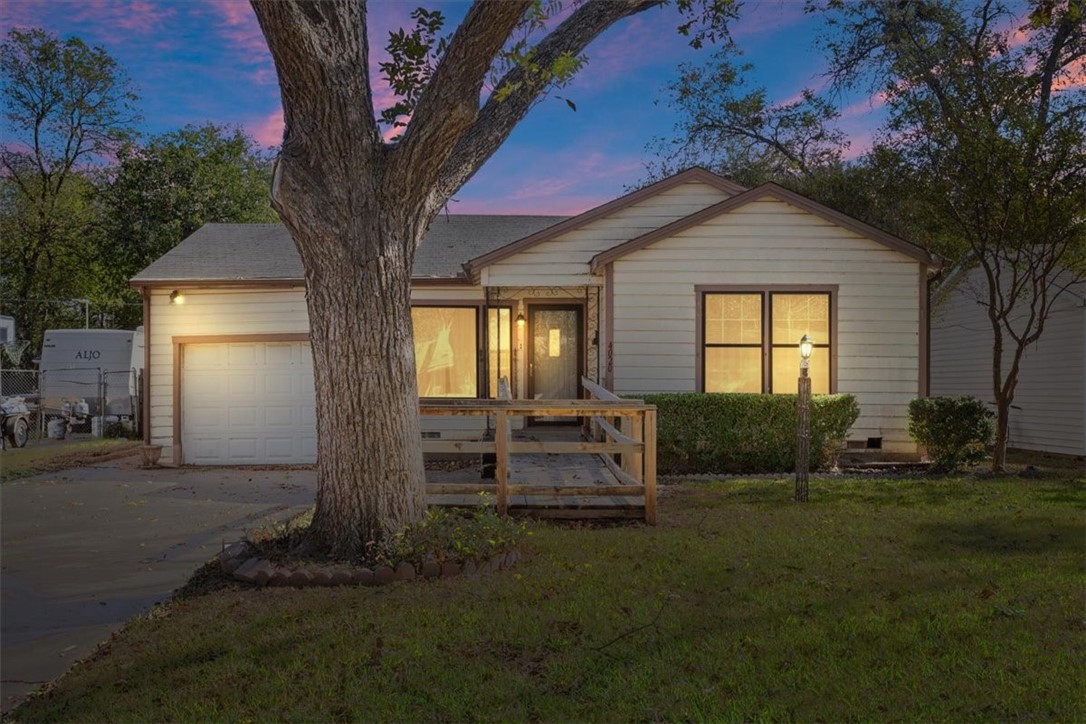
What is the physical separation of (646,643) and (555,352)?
10766 mm

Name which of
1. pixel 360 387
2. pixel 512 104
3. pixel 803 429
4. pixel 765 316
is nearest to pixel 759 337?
pixel 765 316

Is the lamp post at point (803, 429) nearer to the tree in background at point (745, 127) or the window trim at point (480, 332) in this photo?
the window trim at point (480, 332)

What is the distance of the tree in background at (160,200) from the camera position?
24.7 metres

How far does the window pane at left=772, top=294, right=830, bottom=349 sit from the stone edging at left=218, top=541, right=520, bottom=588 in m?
7.98

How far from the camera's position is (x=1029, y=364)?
15578 mm

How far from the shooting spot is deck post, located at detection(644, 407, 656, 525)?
24.5ft

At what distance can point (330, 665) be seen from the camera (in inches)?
154

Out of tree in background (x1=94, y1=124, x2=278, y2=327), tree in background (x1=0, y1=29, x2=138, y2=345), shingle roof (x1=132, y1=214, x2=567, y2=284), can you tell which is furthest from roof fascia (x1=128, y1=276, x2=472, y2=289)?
tree in background (x1=0, y1=29, x2=138, y2=345)

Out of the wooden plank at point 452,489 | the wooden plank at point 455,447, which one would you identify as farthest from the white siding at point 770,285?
the wooden plank at point 455,447

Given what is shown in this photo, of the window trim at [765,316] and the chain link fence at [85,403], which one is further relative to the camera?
the chain link fence at [85,403]

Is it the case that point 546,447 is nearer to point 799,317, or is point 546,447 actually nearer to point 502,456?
point 502,456

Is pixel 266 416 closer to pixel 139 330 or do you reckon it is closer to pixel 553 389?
pixel 553 389

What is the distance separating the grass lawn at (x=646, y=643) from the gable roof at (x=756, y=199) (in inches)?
250

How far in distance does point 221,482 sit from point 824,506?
343 inches
